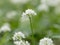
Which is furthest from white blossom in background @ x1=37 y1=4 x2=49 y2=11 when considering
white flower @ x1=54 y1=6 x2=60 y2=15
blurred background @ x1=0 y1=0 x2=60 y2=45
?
white flower @ x1=54 y1=6 x2=60 y2=15

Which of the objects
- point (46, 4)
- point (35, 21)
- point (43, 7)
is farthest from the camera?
point (46, 4)

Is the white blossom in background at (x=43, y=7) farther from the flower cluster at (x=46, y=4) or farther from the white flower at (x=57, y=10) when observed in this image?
the white flower at (x=57, y=10)

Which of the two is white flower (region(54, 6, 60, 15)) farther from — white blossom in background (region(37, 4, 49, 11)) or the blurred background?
white blossom in background (region(37, 4, 49, 11))

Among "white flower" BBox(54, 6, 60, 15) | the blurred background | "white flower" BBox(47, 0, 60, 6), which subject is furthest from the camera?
"white flower" BBox(47, 0, 60, 6)

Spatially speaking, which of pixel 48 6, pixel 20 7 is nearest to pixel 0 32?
pixel 48 6

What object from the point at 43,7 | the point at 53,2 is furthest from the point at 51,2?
the point at 43,7

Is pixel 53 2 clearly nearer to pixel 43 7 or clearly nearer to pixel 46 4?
pixel 46 4

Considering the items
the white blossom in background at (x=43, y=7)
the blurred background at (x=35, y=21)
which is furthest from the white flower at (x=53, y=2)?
the white blossom in background at (x=43, y=7)

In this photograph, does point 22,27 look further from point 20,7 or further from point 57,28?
point 20,7
